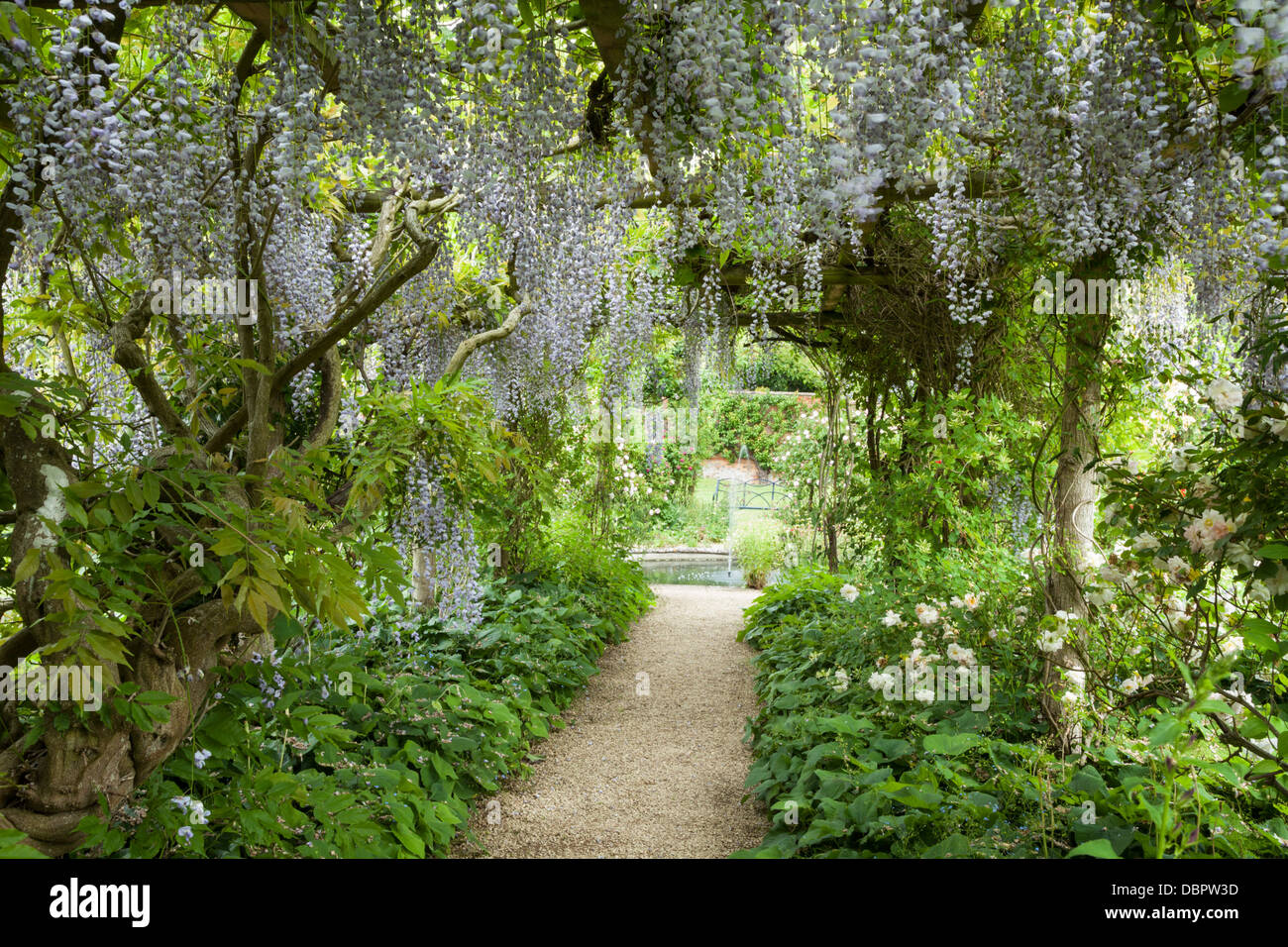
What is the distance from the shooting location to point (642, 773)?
3.69 meters

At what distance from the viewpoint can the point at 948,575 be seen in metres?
3.86

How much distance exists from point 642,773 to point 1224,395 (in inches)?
107

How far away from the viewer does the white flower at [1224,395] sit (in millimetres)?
1899

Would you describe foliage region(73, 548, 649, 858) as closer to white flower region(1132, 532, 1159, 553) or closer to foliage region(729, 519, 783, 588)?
white flower region(1132, 532, 1159, 553)

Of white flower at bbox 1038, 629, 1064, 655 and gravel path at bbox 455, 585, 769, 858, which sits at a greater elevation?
white flower at bbox 1038, 629, 1064, 655

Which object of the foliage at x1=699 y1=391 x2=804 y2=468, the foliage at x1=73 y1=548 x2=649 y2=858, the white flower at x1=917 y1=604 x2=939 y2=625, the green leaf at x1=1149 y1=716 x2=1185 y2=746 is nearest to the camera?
the green leaf at x1=1149 y1=716 x2=1185 y2=746

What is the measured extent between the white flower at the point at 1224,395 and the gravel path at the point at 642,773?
79.3 inches

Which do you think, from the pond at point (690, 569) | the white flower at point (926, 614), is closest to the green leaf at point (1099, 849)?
the white flower at point (926, 614)

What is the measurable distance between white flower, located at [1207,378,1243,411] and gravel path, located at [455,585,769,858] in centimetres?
202

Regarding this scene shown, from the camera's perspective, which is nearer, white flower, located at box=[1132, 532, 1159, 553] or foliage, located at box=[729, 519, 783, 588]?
white flower, located at box=[1132, 532, 1159, 553]

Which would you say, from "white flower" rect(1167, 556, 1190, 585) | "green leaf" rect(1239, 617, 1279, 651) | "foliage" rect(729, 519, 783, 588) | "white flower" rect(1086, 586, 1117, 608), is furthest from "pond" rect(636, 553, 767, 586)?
"green leaf" rect(1239, 617, 1279, 651)

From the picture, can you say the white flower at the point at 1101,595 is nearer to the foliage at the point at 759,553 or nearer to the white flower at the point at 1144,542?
the white flower at the point at 1144,542

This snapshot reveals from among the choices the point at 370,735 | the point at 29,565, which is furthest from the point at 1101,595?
the point at 29,565

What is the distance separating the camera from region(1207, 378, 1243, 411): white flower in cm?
190
